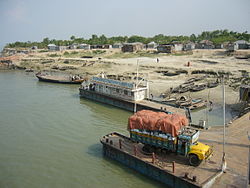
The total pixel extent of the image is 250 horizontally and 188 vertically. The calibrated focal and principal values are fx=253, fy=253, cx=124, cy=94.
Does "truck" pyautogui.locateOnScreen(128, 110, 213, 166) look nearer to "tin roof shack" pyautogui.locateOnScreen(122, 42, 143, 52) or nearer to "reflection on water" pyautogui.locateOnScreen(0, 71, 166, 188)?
"reflection on water" pyautogui.locateOnScreen(0, 71, 166, 188)

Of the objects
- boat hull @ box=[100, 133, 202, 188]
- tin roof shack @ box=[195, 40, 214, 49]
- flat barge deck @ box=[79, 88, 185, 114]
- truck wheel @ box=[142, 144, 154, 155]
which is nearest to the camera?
boat hull @ box=[100, 133, 202, 188]

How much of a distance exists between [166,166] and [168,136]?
1923 mm

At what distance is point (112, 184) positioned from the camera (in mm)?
17703

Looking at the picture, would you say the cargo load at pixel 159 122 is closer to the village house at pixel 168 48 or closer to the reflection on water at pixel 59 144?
the reflection on water at pixel 59 144

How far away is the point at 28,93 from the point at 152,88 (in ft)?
77.3

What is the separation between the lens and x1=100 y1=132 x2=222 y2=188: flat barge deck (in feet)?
48.4

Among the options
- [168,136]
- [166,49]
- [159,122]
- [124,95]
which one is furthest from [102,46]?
[168,136]

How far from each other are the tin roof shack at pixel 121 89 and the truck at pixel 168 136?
49.8 feet

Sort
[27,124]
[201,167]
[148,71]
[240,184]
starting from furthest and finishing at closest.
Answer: [148,71] → [27,124] → [201,167] → [240,184]

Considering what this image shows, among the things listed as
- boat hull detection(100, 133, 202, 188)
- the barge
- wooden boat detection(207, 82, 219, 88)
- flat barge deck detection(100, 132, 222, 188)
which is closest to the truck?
flat barge deck detection(100, 132, 222, 188)

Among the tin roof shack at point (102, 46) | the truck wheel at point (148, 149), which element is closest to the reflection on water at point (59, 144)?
the truck wheel at point (148, 149)

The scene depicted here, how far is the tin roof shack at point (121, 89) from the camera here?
3372 cm

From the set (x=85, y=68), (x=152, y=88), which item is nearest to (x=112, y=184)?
(x=152, y=88)

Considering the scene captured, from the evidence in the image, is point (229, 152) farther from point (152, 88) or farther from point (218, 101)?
point (152, 88)
